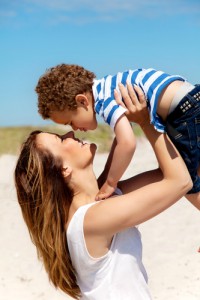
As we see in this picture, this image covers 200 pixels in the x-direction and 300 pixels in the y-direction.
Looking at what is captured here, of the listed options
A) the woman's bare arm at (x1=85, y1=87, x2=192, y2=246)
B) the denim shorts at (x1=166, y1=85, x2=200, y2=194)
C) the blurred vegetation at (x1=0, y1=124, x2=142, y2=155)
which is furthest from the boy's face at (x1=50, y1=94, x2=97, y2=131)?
the blurred vegetation at (x1=0, y1=124, x2=142, y2=155)

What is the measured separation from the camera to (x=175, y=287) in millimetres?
6879

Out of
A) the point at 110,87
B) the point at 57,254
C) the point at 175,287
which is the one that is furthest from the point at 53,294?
the point at 110,87

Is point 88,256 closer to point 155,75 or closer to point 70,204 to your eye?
point 70,204

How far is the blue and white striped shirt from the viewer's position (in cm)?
387

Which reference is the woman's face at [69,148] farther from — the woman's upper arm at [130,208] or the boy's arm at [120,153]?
the woman's upper arm at [130,208]

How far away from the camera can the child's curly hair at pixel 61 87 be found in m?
4.05

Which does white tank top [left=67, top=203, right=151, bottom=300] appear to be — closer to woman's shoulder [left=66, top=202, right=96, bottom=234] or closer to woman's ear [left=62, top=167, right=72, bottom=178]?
woman's shoulder [left=66, top=202, right=96, bottom=234]

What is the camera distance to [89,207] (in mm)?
3975

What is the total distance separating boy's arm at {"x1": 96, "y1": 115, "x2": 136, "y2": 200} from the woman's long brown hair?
0.75 ft

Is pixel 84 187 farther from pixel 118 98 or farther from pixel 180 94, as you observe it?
pixel 180 94

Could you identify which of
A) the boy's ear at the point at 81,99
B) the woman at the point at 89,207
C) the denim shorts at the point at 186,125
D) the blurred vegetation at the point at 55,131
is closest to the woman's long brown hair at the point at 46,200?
the woman at the point at 89,207

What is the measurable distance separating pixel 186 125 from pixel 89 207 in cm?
68

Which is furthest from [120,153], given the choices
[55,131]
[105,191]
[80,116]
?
[55,131]

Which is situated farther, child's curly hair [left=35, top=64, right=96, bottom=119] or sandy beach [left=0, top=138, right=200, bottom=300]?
sandy beach [left=0, top=138, right=200, bottom=300]
